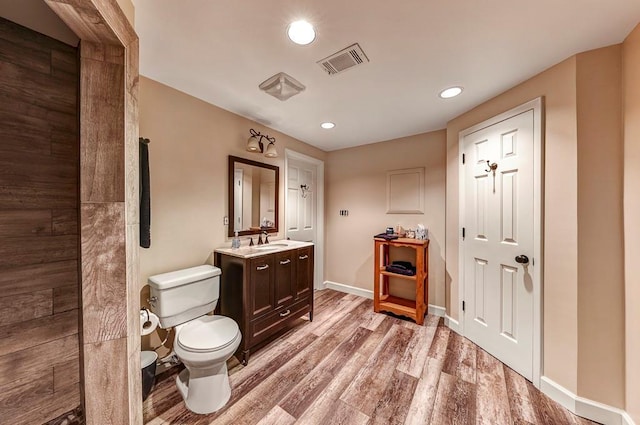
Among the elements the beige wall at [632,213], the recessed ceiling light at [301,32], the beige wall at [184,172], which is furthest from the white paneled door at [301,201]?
the beige wall at [632,213]

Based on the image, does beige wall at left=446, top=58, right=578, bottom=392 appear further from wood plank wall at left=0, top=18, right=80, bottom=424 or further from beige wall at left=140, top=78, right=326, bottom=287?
wood plank wall at left=0, top=18, right=80, bottom=424

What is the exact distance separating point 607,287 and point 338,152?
3052 mm

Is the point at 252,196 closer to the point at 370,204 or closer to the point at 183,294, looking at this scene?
the point at 183,294

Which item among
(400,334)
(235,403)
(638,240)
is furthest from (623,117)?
(235,403)

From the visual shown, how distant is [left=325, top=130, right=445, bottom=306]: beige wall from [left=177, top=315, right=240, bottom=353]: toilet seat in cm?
215

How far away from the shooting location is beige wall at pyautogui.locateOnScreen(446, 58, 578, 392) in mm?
1463

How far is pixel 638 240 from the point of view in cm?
123

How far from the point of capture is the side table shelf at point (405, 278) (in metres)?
2.58

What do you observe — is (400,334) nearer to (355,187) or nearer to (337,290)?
(337,290)

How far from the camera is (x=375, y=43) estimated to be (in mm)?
1360

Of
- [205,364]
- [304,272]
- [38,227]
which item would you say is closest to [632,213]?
[304,272]

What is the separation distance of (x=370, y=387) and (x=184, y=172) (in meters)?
2.26

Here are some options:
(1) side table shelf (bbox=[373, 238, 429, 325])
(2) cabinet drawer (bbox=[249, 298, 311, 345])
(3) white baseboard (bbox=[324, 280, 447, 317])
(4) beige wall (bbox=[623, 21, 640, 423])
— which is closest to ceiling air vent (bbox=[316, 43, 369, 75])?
(4) beige wall (bbox=[623, 21, 640, 423])

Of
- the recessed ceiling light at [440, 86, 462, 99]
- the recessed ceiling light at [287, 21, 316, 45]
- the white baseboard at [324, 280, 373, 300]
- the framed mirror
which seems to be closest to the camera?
the recessed ceiling light at [287, 21, 316, 45]
